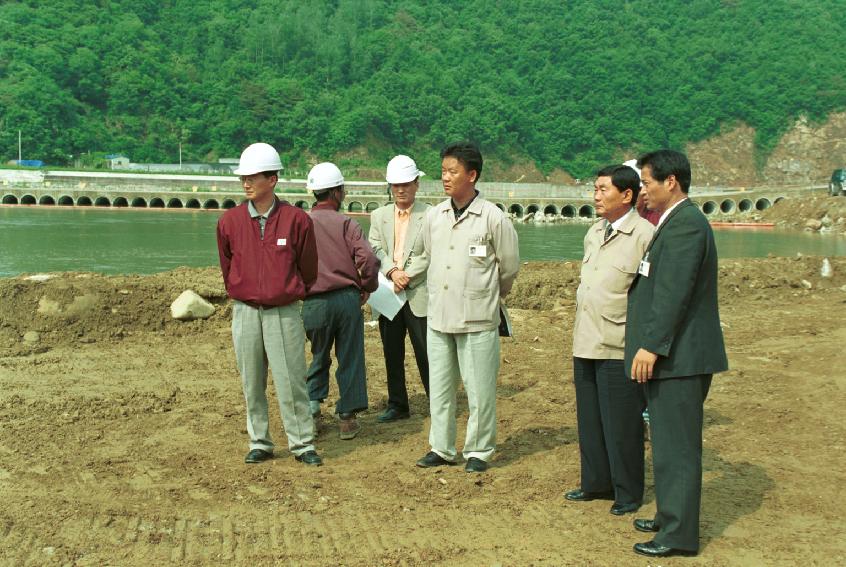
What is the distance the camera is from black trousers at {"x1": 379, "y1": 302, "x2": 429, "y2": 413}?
647cm

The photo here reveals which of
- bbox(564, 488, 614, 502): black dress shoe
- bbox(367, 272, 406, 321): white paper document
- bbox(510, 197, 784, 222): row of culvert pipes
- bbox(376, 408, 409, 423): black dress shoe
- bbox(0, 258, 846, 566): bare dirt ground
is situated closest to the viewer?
bbox(0, 258, 846, 566): bare dirt ground

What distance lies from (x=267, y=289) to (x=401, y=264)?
4.44ft

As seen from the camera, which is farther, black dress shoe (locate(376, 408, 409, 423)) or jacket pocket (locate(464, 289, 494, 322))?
black dress shoe (locate(376, 408, 409, 423))

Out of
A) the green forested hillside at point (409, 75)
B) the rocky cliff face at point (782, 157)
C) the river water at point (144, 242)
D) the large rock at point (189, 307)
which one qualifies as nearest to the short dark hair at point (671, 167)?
the large rock at point (189, 307)

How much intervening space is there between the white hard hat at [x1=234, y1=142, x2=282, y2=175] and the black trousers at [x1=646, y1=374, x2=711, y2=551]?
8.48ft

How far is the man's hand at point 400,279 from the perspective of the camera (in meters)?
6.21

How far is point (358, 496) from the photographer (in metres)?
4.91

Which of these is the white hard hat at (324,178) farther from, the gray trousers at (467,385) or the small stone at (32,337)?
the small stone at (32,337)

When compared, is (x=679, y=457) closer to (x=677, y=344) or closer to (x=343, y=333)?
(x=677, y=344)

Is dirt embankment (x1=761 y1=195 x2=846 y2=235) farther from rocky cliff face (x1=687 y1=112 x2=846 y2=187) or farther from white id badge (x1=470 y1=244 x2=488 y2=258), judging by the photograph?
rocky cliff face (x1=687 y1=112 x2=846 y2=187)

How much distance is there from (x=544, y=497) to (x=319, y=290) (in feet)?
6.79

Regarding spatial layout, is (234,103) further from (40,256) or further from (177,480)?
(177,480)

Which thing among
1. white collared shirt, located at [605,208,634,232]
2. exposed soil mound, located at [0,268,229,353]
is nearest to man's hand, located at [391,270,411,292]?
white collared shirt, located at [605,208,634,232]

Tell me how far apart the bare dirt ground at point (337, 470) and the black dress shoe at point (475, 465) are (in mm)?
49
